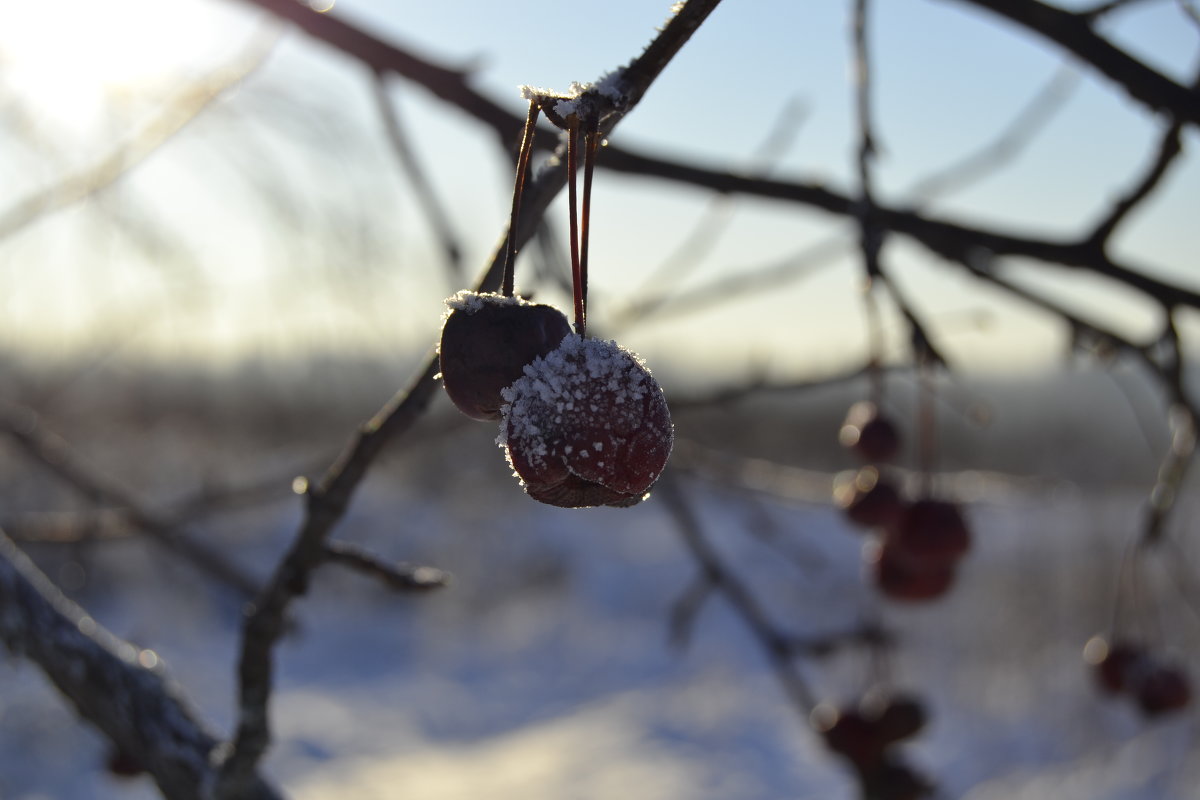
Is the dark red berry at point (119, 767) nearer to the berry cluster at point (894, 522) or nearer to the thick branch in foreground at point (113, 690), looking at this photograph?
the thick branch in foreground at point (113, 690)

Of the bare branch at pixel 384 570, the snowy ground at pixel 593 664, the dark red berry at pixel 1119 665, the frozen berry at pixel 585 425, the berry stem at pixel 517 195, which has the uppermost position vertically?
the snowy ground at pixel 593 664

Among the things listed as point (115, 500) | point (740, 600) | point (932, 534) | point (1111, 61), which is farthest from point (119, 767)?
point (1111, 61)

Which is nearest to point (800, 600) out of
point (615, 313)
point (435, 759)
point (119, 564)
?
point (435, 759)

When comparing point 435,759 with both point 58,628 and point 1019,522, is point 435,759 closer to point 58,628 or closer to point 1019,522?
point 58,628

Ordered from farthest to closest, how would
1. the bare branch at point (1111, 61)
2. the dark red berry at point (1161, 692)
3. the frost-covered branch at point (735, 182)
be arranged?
1. the dark red berry at point (1161, 692)
2. the frost-covered branch at point (735, 182)
3. the bare branch at point (1111, 61)

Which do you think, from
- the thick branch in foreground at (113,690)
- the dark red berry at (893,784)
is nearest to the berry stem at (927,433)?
the dark red berry at (893,784)

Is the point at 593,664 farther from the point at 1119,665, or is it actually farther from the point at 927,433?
the point at 927,433
